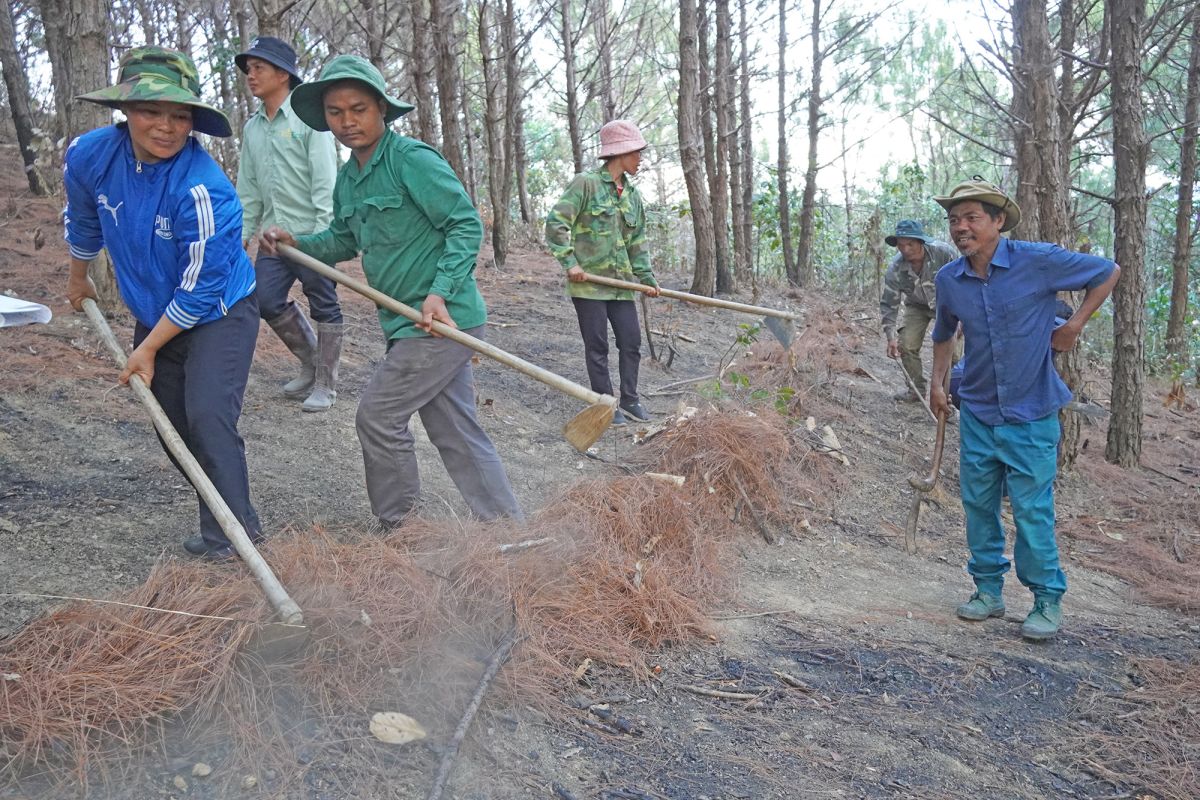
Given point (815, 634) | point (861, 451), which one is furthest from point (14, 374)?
point (861, 451)

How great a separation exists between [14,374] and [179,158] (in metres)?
3.16

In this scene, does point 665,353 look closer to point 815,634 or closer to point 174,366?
point 815,634

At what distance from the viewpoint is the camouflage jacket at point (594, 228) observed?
6.21 m

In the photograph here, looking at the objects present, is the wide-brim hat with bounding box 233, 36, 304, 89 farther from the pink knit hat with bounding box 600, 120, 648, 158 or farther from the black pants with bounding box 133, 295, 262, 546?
the pink knit hat with bounding box 600, 120, 648, 158

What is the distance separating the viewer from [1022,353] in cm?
401

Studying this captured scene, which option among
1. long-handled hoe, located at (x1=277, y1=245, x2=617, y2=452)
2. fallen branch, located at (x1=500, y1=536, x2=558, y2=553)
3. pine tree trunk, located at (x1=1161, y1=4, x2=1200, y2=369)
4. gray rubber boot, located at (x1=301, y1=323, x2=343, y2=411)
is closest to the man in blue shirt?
long-handled hoe, located at (x1=277, y1=245, x2=617, y2=452)

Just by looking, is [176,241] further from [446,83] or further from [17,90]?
[17,90]

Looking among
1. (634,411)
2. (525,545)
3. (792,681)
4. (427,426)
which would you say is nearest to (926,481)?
(792,681)

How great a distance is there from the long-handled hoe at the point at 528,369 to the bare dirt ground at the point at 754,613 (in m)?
0.95

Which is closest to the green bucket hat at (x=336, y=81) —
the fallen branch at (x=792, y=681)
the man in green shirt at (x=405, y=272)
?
the man in green shirt at (x=405, y=272)

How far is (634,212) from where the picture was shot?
644cm

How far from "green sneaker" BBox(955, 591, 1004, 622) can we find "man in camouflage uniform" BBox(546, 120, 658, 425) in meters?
2.80

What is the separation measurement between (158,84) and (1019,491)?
12.3ft

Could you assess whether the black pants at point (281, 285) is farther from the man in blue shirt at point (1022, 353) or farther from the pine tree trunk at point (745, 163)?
the pine tree trunk at point (745, 163)
